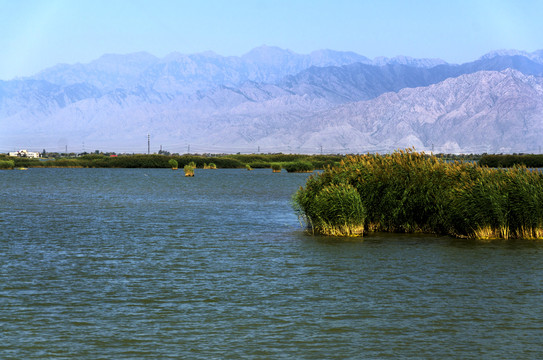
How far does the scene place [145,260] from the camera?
93.9 feet

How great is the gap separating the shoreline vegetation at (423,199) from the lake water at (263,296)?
1.17 m

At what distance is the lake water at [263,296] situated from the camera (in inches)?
648

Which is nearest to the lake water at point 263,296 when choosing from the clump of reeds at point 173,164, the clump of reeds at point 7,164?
the clump of reeds at point 173,164

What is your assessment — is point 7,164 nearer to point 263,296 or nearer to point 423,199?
point 423,199

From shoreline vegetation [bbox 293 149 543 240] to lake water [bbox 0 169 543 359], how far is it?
1.17 metres

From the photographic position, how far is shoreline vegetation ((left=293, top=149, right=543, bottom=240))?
1331 inches

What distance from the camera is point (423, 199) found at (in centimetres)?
3609

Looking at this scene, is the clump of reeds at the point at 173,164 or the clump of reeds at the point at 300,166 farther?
the clump of reeds at the point at 173,164

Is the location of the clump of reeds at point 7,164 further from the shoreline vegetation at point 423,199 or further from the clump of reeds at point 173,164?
the shoreline vegetation at point 423,199

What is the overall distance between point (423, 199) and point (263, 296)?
53.9 ft

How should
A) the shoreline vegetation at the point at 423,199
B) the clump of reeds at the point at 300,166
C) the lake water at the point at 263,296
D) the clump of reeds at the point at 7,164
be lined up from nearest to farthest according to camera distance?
1. the lake water at the point at 263,296
2. the shoreline vegetation at the point at 423,199
3. the clump of reeds at the point at 300,166
4. the clump of reeds at the point at 7,164

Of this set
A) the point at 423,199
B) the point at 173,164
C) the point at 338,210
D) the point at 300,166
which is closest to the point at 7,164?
the point at 173,164

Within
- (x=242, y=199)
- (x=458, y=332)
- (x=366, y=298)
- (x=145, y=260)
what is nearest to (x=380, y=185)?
(x=145, y=260)

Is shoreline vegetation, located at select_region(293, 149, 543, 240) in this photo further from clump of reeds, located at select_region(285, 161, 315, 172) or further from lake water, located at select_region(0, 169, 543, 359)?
clump of reeds, located at select_region(285, 161, 315, 172)
